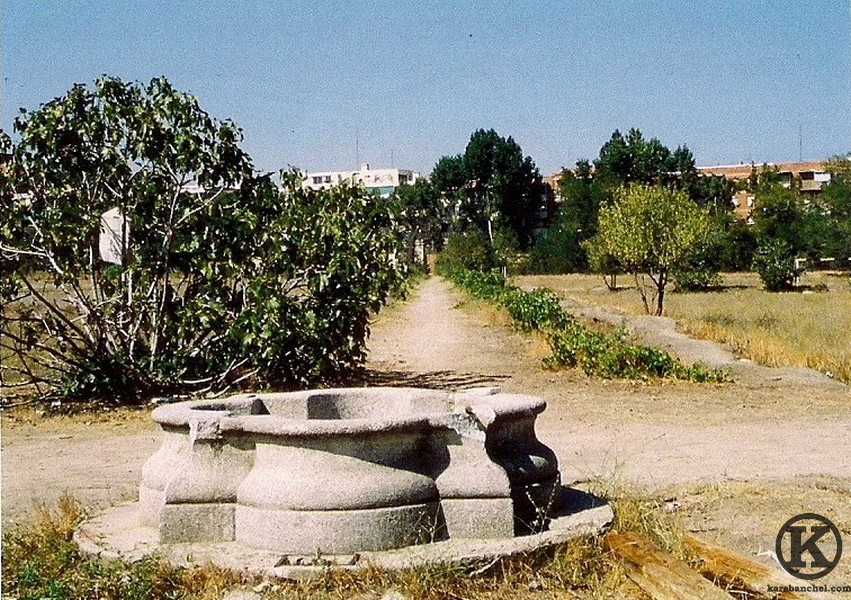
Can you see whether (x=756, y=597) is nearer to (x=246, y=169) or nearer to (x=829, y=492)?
(x=829, y=492)

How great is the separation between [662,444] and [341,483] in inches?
210

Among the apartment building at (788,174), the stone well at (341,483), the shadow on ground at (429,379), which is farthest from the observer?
the apartment building at (788,174)

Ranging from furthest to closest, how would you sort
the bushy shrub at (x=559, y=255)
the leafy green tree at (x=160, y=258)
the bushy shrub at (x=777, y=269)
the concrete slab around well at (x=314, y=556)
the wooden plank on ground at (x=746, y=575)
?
the bushy shrub at (x=559, y=255), the bushy shrub at (x=777, y=269), the leafy green tree at (x=160, y=258), the concrete slab around well at (x=314, y=556), the wooden plank on ground at (x=746, y=575)

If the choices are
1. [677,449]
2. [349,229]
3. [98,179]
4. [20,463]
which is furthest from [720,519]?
[98,179]

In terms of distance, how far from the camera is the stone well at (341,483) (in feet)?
17.6

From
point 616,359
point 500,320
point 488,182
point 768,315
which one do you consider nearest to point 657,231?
point 768,315

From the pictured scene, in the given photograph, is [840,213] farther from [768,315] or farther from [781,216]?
[768,315]

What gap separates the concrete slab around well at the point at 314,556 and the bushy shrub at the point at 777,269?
3604 cm

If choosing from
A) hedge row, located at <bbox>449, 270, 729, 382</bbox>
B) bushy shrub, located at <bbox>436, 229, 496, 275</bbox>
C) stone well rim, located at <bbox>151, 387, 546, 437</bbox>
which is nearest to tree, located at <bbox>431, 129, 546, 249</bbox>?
bushy shrub, located at <bbox>436, 229, 496, 275</bbox>

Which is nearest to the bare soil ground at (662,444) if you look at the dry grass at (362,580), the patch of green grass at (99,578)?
the dry grass at (362,580)

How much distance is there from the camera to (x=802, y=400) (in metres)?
12.7

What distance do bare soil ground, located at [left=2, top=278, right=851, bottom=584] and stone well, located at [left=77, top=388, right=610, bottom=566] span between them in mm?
1435

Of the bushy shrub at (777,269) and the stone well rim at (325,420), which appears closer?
the stone well rim at (325,420)

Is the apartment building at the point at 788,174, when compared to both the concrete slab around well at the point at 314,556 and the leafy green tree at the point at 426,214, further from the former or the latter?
the concrete slab around well at the point at 314,556
